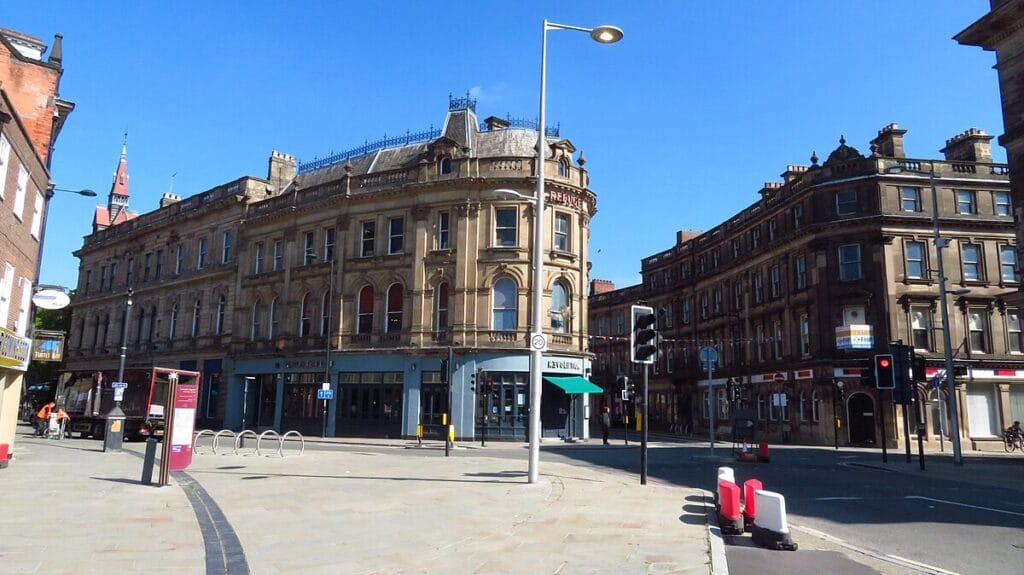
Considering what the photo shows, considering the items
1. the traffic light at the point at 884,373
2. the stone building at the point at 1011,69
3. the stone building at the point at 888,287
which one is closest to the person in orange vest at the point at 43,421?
the stone building at the point at 888,287

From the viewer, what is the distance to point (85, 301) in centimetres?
5781

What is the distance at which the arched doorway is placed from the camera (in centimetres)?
3600

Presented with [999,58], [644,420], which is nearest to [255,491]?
[644,420]

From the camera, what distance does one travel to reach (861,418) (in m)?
36.3

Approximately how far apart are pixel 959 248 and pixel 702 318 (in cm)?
1921

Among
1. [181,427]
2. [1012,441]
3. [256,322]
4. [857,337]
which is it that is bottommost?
[1012,441]

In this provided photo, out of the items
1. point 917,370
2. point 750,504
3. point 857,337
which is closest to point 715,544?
point 750,504

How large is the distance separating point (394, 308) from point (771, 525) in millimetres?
29594

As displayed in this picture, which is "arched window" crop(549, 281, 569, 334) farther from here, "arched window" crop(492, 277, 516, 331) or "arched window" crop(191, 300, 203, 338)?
"arched window" crop(191, 300, 203, 338)

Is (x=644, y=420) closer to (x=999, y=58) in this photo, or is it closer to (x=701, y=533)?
(x=701, y=533)

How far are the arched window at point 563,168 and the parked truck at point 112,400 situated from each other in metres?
20.4

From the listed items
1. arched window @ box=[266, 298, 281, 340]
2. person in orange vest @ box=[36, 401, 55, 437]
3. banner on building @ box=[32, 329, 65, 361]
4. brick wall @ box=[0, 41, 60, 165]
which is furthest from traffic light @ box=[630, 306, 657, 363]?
person in orange vest @ box=[36, 401, 55, 437]

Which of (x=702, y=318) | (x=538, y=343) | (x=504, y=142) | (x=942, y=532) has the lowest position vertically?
(x=942, y=532)

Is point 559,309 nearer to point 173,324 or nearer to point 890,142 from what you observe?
point 890,142
